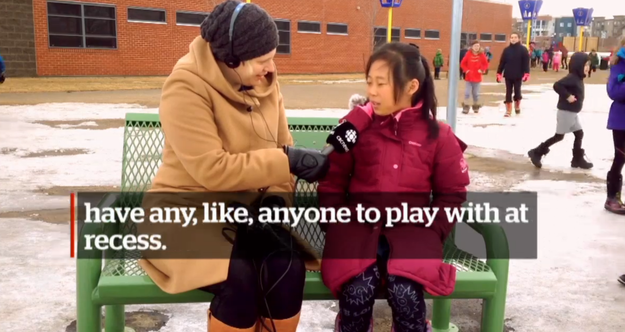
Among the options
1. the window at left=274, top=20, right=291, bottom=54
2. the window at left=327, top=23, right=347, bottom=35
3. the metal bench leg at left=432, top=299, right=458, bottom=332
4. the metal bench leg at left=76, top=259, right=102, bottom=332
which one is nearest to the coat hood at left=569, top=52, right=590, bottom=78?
the metal bench leg at left=432, top=299, right=458, bottom=332

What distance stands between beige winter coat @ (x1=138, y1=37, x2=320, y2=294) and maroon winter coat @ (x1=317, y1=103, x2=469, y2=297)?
1.06ft

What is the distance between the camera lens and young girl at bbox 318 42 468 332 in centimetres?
219

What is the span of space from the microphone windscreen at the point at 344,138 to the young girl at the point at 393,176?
0.16 m

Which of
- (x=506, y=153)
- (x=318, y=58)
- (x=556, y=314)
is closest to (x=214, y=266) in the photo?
(x=556, y=314)

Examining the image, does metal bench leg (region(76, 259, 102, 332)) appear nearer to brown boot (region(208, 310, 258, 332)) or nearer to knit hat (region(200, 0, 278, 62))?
brown boot (region(208, 310, 258, 332))

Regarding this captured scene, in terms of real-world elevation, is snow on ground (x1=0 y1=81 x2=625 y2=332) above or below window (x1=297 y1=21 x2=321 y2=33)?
below

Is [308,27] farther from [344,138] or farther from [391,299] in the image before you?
[391,299]

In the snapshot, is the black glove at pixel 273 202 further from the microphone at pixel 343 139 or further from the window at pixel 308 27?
the window at pixel 308 27

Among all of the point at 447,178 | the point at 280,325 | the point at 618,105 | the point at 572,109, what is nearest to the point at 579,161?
the point at 572,109

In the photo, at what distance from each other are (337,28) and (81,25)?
15.6 metres

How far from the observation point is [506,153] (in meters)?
7.95

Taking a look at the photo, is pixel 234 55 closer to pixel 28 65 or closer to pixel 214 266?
pixel 214 266

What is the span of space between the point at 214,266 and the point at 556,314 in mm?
1934

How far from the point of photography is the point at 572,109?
685cm
